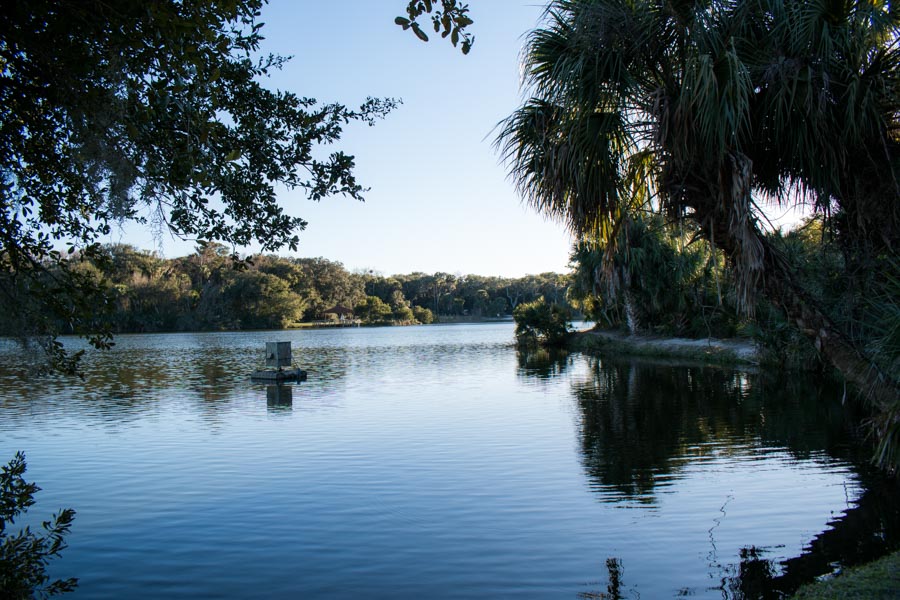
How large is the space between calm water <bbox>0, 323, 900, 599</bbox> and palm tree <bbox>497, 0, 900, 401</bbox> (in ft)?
8.69

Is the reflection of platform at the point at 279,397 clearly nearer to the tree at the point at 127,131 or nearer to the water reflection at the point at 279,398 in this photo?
the water reflection at the point at 279,398

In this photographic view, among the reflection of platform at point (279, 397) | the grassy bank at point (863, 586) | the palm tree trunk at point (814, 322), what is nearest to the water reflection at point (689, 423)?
the palm tree trunk at point (814, 322)

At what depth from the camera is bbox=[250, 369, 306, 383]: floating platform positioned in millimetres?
25641

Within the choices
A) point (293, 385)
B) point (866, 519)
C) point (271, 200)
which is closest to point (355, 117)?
point (271, 200)

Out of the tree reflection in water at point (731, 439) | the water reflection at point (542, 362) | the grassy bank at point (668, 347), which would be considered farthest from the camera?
the grassy bank at point (668, 347)

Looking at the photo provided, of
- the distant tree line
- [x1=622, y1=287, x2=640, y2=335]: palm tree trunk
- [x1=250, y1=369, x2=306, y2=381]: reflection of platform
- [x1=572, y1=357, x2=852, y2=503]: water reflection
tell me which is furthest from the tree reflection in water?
the distant tree line

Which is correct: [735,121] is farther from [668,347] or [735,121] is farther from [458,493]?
[668,347]

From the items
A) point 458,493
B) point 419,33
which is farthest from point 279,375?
point 419,33

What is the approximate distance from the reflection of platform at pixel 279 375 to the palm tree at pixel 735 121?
769 inches

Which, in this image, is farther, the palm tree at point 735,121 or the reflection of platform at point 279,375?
the reflection of platform at point 279,375

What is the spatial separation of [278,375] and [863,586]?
74.6 ft

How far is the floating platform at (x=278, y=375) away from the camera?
25.6 m

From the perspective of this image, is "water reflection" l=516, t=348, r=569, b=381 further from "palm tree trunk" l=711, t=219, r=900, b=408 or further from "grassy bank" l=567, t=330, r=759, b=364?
"palm tree trunk" l=711, t=219, r=900, b=408

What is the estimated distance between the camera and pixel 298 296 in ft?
331
